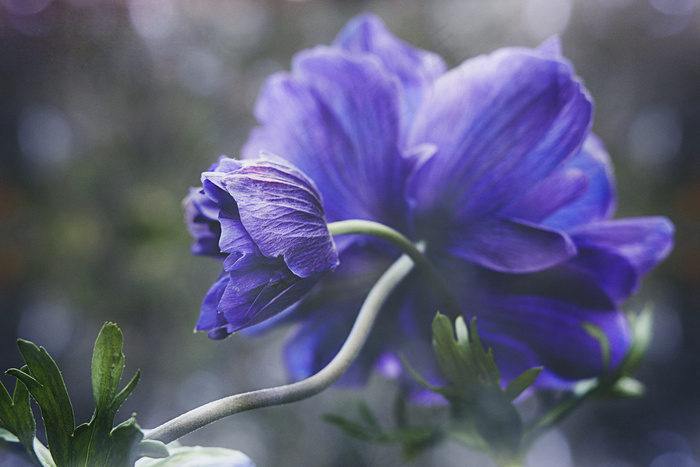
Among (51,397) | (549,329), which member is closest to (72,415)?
(51,397)

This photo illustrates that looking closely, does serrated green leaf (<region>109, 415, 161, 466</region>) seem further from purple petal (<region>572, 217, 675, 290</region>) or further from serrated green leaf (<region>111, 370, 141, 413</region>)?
purple petal (<region>572, 217, 675, 290</region>)

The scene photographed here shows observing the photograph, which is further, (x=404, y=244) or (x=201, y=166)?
(x=201, y=166)

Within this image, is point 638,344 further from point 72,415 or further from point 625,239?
point 72,415

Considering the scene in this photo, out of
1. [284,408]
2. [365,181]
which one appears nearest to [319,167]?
[365,181]

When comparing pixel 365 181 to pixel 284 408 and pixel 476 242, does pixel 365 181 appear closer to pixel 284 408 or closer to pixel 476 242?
pixel 476 242

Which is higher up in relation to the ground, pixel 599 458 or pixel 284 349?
pixel 284 349

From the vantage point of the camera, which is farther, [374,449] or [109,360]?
[374,449]

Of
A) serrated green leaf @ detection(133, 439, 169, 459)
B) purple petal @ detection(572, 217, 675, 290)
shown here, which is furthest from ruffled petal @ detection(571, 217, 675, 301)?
serrated green leaf @ detection(133, 439, 169, 459)
